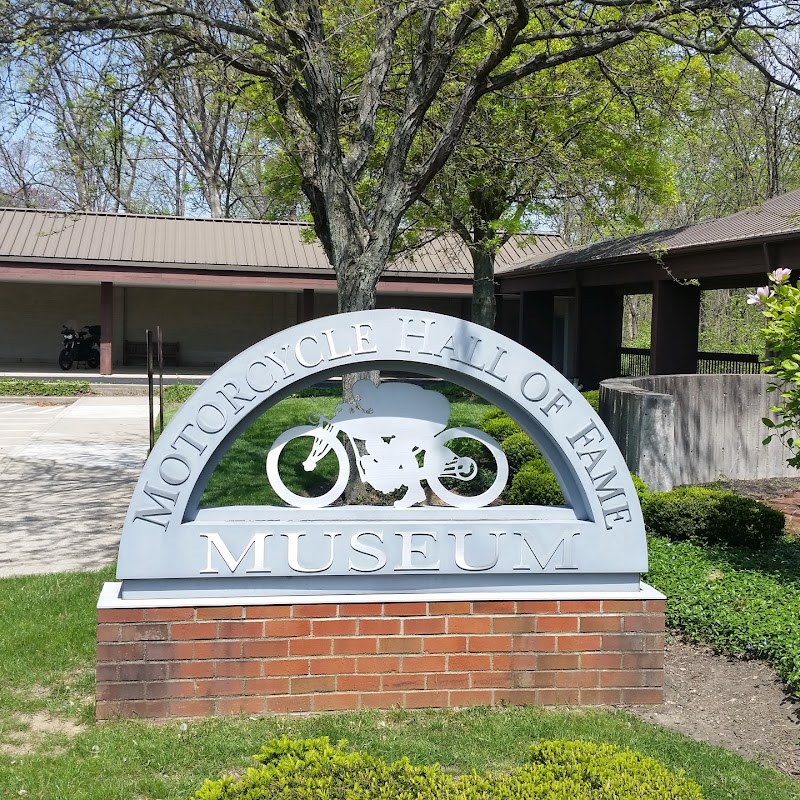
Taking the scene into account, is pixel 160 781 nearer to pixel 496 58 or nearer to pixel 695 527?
pixel 695 527

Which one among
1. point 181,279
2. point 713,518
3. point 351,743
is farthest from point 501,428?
point 181,279

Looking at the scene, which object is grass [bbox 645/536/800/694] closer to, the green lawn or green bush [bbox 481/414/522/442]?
the green lawn

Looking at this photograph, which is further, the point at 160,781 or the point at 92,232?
the point at 92,232

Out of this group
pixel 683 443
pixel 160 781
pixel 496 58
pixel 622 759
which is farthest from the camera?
pixel 683 443

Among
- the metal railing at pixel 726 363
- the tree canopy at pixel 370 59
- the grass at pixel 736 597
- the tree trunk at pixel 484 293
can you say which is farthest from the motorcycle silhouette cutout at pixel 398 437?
the tree trunk at pixel 484 293

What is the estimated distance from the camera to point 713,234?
15.4 meters

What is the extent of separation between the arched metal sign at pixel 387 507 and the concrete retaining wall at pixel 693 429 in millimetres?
4529

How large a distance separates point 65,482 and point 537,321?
16.2m

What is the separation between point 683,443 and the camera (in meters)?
10.1

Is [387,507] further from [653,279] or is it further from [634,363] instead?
[634,363]

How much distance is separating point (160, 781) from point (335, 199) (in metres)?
6.46

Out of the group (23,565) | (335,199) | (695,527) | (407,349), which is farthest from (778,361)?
(23,565)

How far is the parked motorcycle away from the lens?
25188mm

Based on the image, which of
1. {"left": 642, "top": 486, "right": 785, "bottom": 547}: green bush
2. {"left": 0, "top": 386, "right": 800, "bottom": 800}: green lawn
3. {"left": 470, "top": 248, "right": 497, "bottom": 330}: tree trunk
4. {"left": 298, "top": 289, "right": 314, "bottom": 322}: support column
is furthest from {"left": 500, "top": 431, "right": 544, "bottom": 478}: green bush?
{"left": 298, "top": 289, "right": 314, "bottom": 322}: support column
